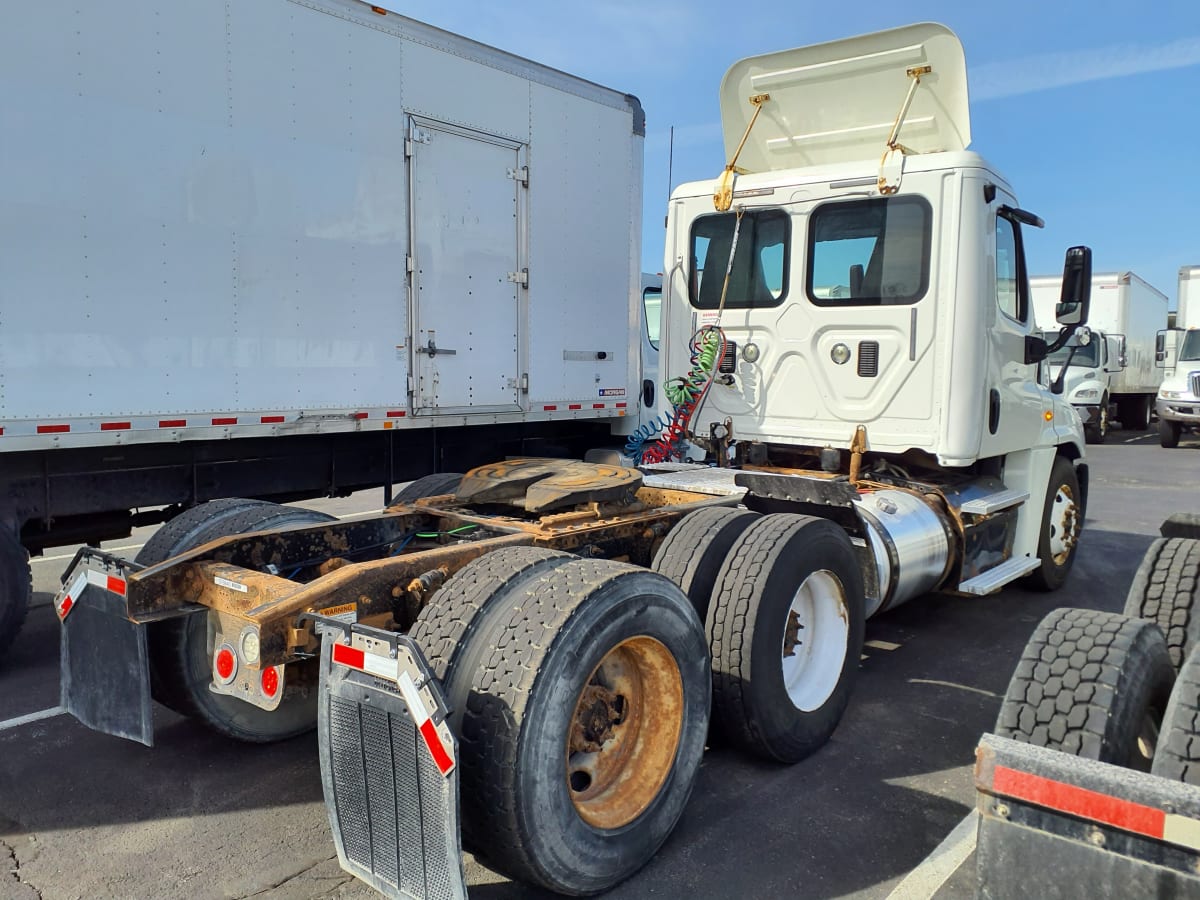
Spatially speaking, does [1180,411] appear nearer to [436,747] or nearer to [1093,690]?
[1093,690]

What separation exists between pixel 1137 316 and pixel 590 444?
18150mm

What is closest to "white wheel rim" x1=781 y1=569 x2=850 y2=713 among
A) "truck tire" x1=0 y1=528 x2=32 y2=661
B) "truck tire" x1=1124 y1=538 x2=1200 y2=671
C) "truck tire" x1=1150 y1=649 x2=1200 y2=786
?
"truck tire" x1=1124 y1=538 x2=1200 y2=671

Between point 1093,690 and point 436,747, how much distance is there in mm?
1762

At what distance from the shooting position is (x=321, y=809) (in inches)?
143

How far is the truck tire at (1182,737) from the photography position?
2.14 m

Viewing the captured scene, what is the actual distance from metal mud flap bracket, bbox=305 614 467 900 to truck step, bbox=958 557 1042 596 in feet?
12.7

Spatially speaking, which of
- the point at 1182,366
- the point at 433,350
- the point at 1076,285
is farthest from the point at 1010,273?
the point at 1182,366

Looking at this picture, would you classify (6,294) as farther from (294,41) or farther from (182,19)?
(294,41)

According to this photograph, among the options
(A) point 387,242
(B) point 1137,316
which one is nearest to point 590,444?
(A) point 387,242

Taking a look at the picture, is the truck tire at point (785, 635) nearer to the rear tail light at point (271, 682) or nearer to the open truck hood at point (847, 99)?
the rear tail light at point (271, 682)

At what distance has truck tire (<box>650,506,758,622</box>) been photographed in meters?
3.85

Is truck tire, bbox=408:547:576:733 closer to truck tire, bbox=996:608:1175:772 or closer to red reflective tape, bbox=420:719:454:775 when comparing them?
red reflective tape, bbox=420:719:454:775

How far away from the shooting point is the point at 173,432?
5.55 meters

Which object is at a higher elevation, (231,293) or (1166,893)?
(231,293)
